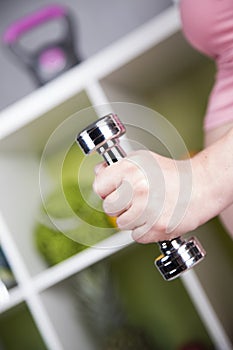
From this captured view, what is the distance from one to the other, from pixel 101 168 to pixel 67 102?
0.84 m

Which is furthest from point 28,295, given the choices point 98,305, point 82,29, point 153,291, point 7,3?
point 7,3

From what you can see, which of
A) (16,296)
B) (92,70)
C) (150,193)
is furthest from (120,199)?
(16,296)

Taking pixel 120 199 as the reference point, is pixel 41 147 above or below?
above

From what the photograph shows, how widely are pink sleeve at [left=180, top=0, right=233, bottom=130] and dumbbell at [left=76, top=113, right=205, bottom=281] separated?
1.05ft

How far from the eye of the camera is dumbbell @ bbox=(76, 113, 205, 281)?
1.71 feet

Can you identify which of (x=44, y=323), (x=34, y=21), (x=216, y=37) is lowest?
(x=44, y=323)

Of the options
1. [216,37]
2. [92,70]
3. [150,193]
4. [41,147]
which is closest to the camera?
[150,193]

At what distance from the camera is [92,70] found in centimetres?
134

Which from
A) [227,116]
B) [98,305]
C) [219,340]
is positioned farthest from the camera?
[98,305]

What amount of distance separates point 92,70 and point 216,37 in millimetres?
519

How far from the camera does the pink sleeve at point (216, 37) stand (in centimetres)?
83

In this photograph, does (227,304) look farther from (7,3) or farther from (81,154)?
(7,3)

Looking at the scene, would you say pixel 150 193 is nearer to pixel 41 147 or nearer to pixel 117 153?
pixel 117 153

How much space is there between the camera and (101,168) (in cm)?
55
